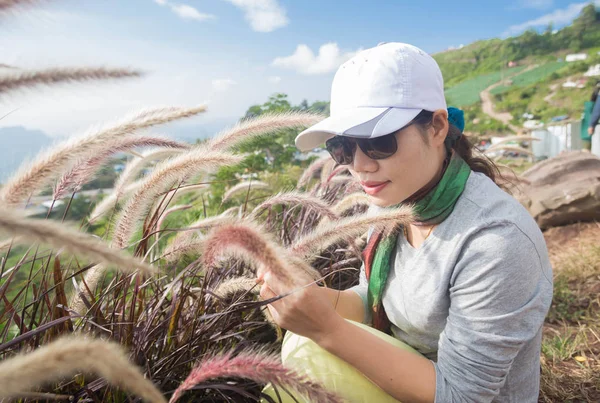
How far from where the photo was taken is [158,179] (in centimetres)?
145

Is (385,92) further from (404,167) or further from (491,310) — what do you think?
(491,310)

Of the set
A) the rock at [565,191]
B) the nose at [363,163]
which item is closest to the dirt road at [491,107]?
the rock at [565,191]

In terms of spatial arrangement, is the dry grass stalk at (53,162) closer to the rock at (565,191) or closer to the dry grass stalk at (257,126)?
the dry grass stalk at (257,126)

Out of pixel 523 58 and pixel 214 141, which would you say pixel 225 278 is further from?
pixel 523 58

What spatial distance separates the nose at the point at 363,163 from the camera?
140cm

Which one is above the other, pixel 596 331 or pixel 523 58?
pixel 523 58

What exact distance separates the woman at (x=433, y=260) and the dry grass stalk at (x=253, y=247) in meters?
0.27

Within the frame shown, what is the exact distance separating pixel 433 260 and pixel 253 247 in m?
0.86

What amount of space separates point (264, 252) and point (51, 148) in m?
0.66

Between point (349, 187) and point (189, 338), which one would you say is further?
point (349, 187)

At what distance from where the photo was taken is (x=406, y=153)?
53.9 inches

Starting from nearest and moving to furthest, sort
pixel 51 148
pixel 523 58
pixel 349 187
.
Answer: pixel 51 148
pixel 349 187
pixel 523 58

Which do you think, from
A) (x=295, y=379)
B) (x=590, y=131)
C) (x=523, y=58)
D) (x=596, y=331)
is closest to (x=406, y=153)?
(x=295, y=379)

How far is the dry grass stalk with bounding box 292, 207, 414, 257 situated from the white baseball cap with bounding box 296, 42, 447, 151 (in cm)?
26
